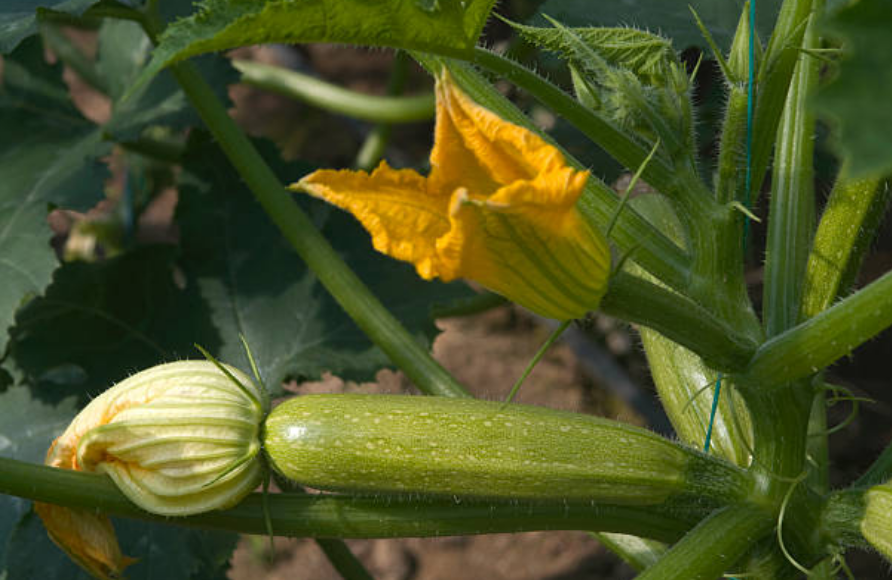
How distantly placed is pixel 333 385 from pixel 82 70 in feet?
3.96

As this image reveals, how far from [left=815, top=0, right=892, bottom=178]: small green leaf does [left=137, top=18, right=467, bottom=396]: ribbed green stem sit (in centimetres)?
89

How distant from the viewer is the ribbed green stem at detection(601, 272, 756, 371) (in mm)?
1086

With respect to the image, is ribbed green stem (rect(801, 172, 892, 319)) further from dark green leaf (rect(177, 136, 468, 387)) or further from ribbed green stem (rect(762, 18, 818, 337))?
dark green leaf (rect(177, 136, 468, 387))

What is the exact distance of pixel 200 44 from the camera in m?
0.95

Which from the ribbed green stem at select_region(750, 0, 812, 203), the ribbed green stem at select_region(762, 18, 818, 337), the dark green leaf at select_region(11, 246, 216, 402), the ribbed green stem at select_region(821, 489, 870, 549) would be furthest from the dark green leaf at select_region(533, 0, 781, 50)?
the dark green leaf at select_region(11, 246, 216, 402)

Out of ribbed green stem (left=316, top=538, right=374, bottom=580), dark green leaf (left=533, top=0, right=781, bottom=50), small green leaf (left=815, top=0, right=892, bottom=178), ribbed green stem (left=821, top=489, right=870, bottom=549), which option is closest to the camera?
small green leaf (left=815, top=0, right=892, bottom=178)

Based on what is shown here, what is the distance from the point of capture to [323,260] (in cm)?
158

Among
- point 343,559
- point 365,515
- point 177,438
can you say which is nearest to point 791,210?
point 365,515

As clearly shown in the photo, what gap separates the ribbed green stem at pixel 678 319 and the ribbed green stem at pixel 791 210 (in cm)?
12

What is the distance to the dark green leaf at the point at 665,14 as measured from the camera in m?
1.68

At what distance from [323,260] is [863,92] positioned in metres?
1.02

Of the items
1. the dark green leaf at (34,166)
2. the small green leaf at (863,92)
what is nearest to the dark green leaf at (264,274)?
the dark green leaf at (34,166)

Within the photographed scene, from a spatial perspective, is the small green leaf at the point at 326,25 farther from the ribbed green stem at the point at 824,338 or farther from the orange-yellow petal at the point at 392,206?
the ribbed green stem at the point at 824,338

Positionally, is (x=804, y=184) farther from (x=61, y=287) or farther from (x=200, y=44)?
(x=61, y=287)
